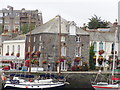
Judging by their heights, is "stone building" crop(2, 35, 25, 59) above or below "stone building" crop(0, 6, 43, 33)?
below

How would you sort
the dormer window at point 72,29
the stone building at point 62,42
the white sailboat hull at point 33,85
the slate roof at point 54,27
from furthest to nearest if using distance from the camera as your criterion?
the dormer window at point 72,29
the slate roof at point 54,27
the stone building at point 62,42
the white sailboat hull at point 33,85

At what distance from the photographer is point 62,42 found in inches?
2052

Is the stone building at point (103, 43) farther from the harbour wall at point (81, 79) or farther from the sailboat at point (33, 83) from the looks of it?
the sailboat at point (33, 83)

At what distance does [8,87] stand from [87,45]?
705 inches

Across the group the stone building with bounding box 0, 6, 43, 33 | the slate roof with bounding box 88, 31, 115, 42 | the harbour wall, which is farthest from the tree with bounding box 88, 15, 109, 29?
the harbour wall

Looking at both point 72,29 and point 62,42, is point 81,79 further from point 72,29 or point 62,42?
point 72,29

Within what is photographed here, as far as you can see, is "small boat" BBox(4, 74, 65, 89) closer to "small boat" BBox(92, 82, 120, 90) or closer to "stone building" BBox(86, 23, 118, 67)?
"small boat" BBox(92, 82, 120, 90)

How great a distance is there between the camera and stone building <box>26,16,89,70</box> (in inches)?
2013

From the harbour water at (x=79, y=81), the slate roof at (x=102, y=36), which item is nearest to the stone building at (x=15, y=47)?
the slate roof at (x=102, y=36)

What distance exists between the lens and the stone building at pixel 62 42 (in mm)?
51125

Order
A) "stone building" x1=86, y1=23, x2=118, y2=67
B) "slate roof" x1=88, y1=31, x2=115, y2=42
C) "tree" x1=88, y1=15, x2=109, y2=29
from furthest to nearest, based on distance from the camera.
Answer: "tree" x1=88, y1=15, x2=109, y2=29 → "slate roof" x1=88, y1=31, x2=115, y2=42 → "stone building" x1=86, y1=23, x2=118, y2=67

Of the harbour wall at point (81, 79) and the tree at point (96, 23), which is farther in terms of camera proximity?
the tree at point (96, 23)

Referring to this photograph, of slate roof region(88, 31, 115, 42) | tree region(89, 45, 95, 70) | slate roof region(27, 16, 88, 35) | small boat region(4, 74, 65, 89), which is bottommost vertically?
small boat region(4, 74, 65, 89)

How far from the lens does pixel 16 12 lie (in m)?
96.8
